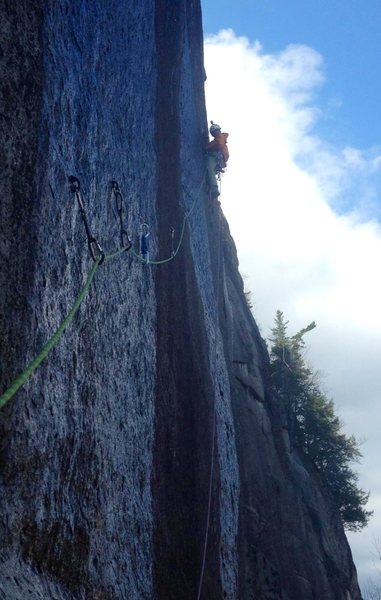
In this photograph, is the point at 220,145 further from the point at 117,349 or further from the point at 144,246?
the point at 117,349

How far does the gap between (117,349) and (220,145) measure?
9.60 meters

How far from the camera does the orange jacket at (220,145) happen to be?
16172mm

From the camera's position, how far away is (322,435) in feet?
68.4

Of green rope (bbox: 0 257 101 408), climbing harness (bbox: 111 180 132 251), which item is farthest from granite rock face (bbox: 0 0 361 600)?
green rope (bbox: 0 257 101 408)

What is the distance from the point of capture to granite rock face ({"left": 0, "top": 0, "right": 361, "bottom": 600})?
5.56 metres

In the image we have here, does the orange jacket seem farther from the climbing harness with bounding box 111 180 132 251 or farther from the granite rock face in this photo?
the climbing harness with bounding box 111 180 132 251

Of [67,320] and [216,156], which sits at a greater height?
[216,156]

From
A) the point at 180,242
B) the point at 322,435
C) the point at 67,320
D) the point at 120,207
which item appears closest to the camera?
the point at 67,320

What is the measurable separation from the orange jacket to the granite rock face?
139cm

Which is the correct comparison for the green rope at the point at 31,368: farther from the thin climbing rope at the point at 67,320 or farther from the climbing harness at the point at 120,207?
the climbing harness at the point at 120,207

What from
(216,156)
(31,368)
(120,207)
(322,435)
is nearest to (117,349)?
(120,207)

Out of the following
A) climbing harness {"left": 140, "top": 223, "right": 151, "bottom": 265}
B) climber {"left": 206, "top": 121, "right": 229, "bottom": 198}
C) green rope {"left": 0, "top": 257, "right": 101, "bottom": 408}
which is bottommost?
green rope {"left": 0, "top": 257, "right": 101, "bottom": 408}

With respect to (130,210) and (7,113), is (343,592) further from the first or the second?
(7,113)

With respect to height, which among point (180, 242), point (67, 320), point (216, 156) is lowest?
point (67, 320)
